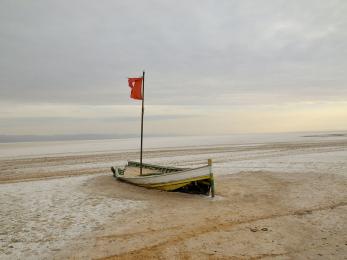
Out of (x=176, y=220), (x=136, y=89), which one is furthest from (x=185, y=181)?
(x=136, y=89)

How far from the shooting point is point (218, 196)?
1412 centimetres

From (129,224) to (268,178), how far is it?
1048cm

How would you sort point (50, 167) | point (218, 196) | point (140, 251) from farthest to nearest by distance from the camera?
point (50, 167)
point (218, 196)
point (140, 251)

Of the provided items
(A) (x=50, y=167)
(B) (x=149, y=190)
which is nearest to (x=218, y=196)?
(B) (x=149, y=190)

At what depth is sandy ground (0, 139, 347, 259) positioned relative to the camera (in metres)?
8.00

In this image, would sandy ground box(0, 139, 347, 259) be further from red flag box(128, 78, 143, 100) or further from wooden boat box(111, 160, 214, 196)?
red flag box(128, 78, 143, 100)

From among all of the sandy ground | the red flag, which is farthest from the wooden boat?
the red flag

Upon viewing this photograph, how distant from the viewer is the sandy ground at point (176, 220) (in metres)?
8.00

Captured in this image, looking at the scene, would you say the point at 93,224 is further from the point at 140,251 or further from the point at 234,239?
the point at 234,239

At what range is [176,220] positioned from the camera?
415 inches

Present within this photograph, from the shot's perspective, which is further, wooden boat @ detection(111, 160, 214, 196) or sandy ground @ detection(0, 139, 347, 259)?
wooden boat @ detection(111, 160, 214, 196)

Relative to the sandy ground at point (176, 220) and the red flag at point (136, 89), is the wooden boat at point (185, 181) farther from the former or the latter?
the red flag at point (136, 89)

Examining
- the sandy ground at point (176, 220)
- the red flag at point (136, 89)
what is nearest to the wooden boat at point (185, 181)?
the sandy ground at point (176, 220)

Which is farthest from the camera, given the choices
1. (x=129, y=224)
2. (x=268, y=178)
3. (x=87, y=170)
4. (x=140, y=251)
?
(x=87, y=170)
